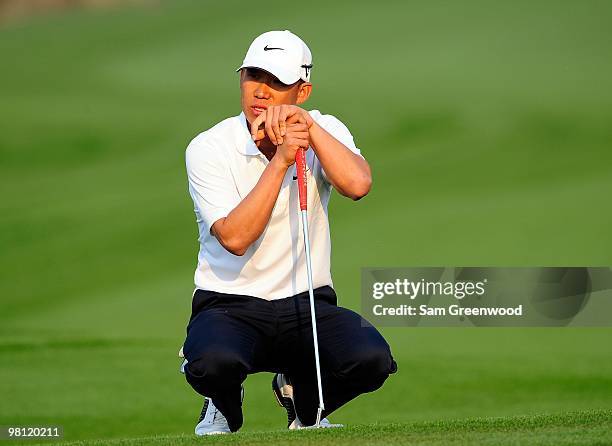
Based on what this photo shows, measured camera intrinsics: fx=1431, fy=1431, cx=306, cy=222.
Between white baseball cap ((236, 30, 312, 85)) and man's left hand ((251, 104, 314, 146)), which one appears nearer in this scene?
man's left hand ((251, 104, 314, 146))

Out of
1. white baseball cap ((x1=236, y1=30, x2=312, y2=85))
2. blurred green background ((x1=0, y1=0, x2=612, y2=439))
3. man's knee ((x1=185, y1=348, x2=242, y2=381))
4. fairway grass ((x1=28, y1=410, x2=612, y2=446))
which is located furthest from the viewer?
blurred green background ((x1=0, y1=0, x2=612, y2=439))

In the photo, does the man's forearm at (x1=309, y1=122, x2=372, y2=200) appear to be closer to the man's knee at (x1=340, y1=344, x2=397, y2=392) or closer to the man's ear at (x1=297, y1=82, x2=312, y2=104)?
the man's ear at (x1=297, y1=82, x2=312, y2=104)

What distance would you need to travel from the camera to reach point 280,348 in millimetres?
5707

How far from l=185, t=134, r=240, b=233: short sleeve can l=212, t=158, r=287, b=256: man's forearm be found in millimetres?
119

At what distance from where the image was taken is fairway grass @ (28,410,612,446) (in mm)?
4593

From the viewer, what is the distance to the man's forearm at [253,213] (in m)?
5.38

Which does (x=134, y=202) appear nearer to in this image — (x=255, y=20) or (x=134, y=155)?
(x=134, y=155)

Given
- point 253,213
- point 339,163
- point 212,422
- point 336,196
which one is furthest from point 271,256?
point 336,196

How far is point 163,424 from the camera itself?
7.78 meters

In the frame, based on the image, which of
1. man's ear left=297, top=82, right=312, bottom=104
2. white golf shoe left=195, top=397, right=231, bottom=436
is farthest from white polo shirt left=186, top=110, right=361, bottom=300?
white golf shoe left=195, top=397, right=231, bottom=436

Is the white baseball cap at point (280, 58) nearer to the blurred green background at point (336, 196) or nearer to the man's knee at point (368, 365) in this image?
the man's knee at point (368, 365)

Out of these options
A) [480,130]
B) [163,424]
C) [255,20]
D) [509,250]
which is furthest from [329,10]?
[163,424]

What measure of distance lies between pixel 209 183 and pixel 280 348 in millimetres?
717

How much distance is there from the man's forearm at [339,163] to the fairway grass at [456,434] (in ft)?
3.29
